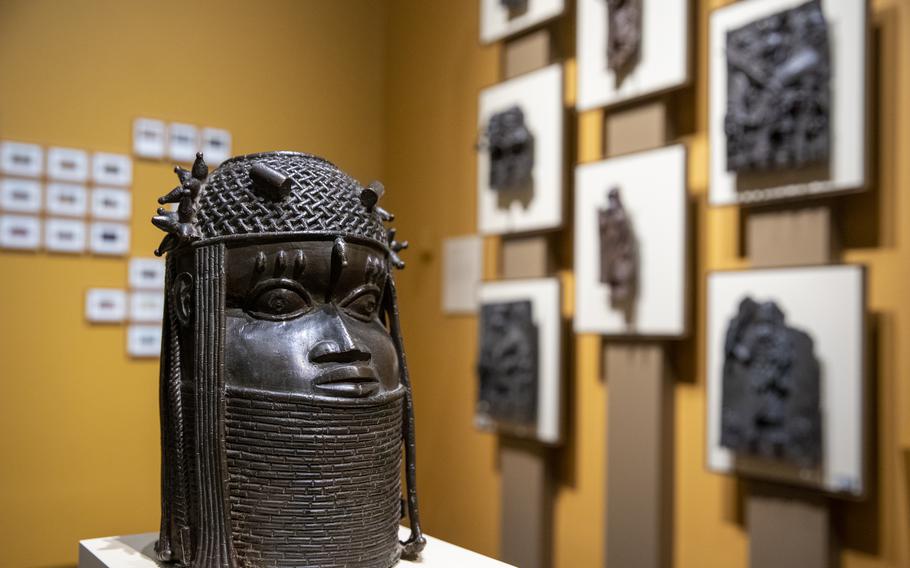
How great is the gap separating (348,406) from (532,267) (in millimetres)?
2031

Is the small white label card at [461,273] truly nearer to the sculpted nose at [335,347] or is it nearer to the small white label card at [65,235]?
the small white label card at [65,235]

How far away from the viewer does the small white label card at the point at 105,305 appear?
408cm

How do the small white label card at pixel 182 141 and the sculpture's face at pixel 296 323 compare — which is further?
the small white label card at pixel 182 141

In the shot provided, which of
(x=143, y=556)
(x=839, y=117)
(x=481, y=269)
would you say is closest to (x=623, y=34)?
(x=839, y=117)

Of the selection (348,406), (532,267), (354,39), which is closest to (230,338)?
(348,406)

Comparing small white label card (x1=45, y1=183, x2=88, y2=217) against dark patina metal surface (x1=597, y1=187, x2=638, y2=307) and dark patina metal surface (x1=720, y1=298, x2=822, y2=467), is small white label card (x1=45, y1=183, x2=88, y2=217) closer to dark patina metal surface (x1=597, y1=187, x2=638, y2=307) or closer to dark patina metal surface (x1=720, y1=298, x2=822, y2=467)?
dark patina metal surface (x1=597, y1=187, x2=638, y2=307)

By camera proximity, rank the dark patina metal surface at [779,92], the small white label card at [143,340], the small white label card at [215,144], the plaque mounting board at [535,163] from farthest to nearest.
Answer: the small white label card at [215,144]
the small white label card at [143,340]
the plaque mounting board at [535,163]
the dark patina metal surface at [779,92]

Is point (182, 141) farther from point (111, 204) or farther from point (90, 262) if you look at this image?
point (90, 262)

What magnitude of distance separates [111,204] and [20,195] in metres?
0.39

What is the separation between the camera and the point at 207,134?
4.44 meters

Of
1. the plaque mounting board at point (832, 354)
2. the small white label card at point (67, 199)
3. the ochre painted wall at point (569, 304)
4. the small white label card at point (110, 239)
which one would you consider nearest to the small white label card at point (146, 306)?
the small white label card at point (110, 239)

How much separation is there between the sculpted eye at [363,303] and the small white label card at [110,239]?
2.29 meters

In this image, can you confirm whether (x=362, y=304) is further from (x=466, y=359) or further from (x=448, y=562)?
(x=466, y=359)

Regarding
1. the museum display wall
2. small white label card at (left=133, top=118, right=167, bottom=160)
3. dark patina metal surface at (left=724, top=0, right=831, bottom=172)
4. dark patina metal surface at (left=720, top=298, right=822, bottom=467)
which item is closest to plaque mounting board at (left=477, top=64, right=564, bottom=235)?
the museum display wall
